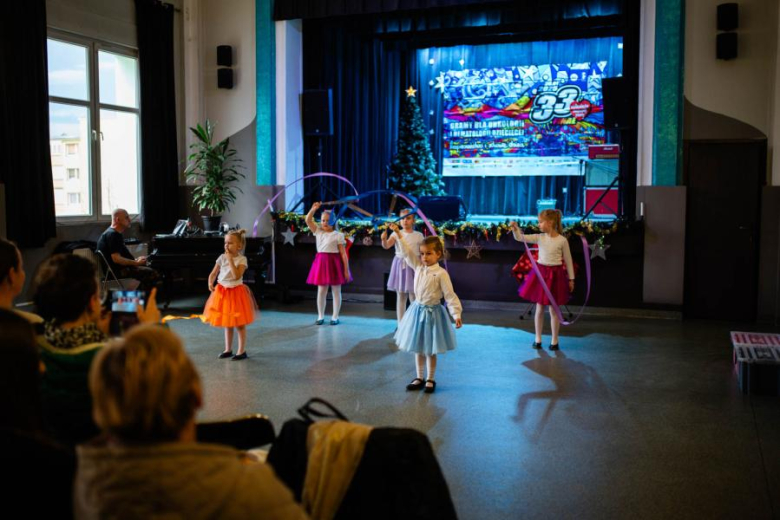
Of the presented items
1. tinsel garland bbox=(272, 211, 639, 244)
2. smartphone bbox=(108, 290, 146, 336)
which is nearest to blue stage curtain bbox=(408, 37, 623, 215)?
tinsel garland bbox=(272, 211, 639, 244)

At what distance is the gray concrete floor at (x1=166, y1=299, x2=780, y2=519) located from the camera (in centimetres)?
371

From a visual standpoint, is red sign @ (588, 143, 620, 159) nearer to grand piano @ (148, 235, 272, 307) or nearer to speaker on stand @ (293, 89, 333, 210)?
speaker on stand @ (293, 89, 333, 210)

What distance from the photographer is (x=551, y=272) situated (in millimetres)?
7160

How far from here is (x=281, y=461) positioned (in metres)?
2.30

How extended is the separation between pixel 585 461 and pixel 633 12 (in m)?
7.04

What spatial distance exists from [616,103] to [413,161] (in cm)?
470

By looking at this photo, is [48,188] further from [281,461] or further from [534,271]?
[281,461]

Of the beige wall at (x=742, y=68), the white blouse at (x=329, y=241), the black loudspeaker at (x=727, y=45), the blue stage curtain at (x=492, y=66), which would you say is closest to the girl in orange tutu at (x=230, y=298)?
the white blouse at (x=329, y=241)

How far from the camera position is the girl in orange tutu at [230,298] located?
21.3 ft

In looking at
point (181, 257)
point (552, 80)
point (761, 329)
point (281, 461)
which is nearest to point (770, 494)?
point (281, 461)

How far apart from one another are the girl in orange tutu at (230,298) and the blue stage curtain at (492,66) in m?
7.97

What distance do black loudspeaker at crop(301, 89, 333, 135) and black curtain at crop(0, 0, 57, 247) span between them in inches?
135

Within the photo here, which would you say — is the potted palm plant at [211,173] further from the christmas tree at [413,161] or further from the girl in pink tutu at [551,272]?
the girl in pink tutu at [551,272]

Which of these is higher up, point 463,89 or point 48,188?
point 463,89
